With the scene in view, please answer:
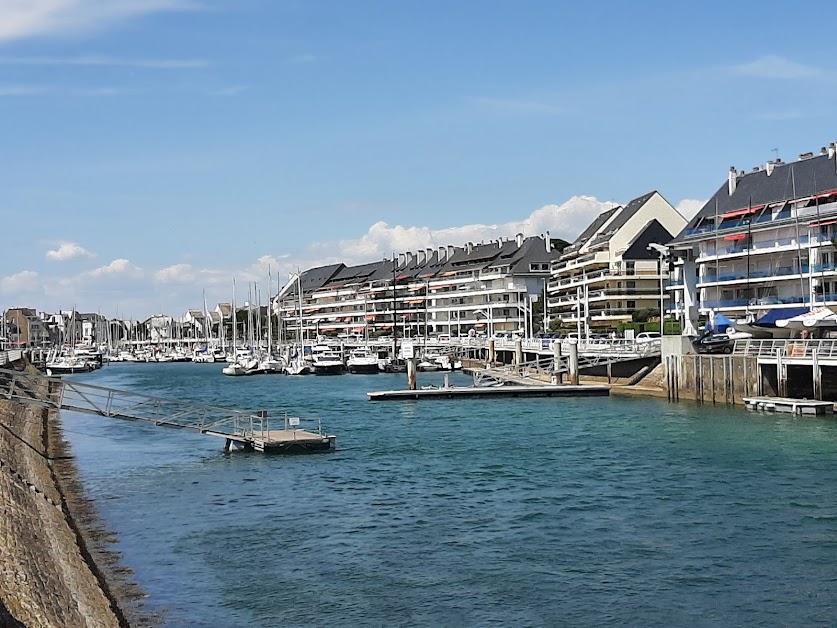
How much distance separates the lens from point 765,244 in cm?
7631

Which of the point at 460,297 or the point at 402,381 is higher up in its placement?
the point at 460,297

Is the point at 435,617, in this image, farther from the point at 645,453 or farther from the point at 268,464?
the point at 645,453

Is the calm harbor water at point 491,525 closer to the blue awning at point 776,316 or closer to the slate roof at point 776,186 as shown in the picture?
the blue awning at point 776,316

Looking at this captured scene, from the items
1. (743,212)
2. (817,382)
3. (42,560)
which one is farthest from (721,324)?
(42,560)

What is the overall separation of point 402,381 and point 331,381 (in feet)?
23.4

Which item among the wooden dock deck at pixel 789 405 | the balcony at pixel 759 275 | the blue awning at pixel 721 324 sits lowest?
the wooden dock deck at pixel 789 405

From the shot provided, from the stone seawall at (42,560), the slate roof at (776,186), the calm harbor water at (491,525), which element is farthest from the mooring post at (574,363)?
the stone seawall at (42,560)

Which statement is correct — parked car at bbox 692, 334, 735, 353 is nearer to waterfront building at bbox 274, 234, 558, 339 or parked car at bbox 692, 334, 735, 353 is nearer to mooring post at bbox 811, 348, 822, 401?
mooring post at bbox 811, 348, 822, 401

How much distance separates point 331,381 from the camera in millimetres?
101938

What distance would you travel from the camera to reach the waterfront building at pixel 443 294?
147m

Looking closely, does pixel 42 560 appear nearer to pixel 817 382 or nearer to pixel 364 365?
pixel 817 382

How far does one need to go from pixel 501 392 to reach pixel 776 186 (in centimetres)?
2894

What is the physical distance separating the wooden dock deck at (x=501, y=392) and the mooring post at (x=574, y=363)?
3003 millimetres

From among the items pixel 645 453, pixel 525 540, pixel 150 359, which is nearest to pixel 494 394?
pixel 645 453
